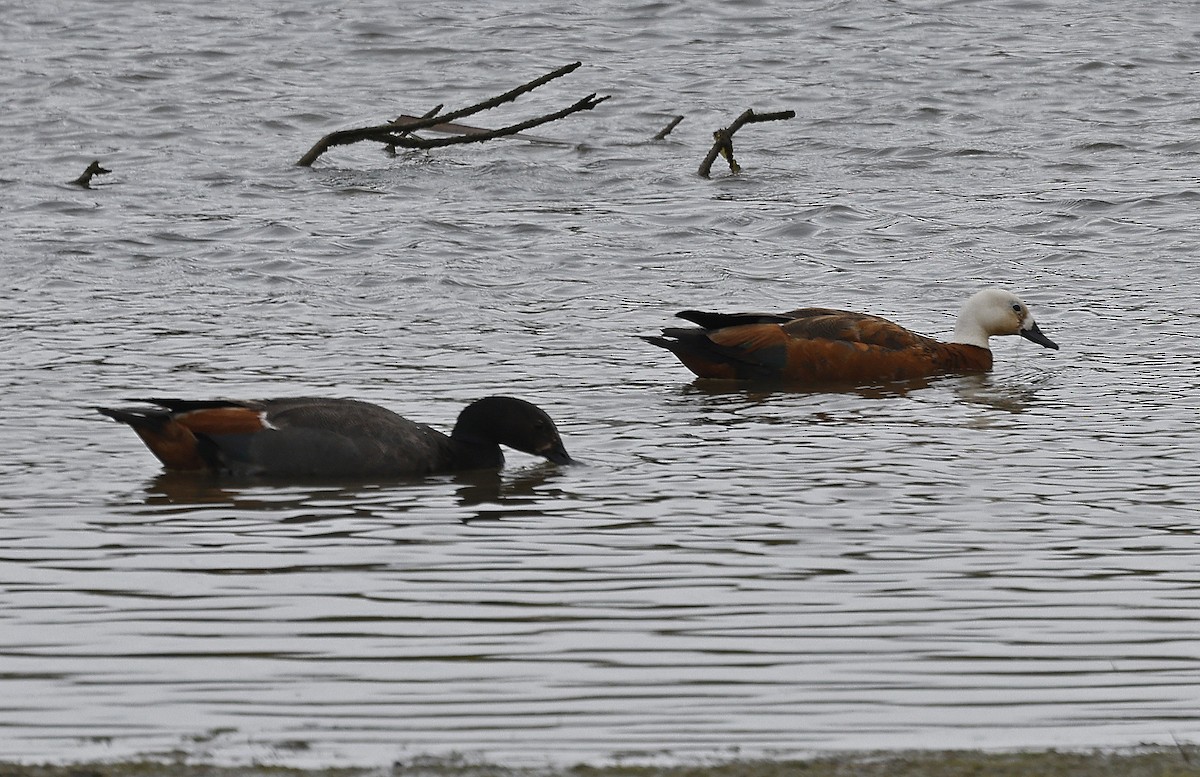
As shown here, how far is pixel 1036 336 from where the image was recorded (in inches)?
464

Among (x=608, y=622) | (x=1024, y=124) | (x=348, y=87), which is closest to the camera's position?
(x=608, y=622)

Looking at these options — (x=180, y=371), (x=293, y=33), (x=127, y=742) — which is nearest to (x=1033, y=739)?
(x=127, y=742)

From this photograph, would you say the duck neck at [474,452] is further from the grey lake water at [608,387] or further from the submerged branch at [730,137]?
the submerged branch at [730,137]

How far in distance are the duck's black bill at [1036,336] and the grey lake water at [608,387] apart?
13cm

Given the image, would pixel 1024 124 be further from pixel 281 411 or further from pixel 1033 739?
pixel 1033 739

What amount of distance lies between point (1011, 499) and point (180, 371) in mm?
4855

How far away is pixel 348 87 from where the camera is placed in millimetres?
22000

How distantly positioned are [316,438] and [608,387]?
2518mm

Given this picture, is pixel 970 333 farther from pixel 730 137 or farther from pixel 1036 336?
pixel 730 137

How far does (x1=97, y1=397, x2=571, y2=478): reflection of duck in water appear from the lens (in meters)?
8.28

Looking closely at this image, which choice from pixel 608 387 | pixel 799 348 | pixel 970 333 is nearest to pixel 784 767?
pixel 608 387

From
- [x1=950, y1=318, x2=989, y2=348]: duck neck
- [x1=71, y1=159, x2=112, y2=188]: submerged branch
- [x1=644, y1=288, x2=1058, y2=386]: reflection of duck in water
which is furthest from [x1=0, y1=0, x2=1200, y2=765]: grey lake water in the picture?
[x1=950, y1=318, x2=989, y2=348]: duck neck

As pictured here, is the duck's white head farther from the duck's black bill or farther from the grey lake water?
the grey lake water

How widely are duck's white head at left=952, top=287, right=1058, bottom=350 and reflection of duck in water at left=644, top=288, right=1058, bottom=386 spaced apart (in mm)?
593
